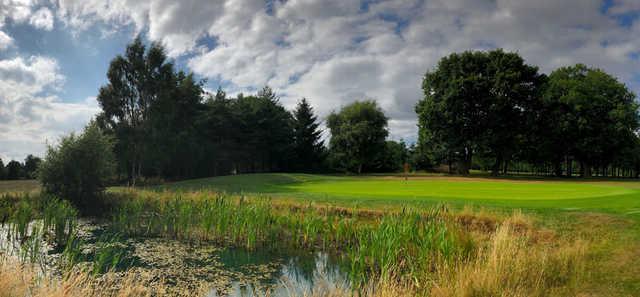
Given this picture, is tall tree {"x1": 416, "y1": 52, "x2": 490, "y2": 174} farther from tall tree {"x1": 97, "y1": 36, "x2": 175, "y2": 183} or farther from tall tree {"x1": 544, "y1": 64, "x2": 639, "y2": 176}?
tall tree {"x1": 97, "y1": 36, "x2": 175, "y2": 183}

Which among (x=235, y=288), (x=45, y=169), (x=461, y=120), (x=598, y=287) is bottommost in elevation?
(x=235, y=288)

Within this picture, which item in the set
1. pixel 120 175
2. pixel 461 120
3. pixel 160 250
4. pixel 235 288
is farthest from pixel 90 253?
pixel 461 120

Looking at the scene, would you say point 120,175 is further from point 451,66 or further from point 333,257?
point 451,66

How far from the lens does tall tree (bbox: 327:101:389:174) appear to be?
57.0 m

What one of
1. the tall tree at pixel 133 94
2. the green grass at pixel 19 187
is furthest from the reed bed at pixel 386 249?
the tall tree at pixel 133 94

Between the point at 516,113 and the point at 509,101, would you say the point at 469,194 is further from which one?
the point at 516,113

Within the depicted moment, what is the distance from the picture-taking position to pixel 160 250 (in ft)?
33.9

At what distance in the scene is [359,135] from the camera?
56.5 m

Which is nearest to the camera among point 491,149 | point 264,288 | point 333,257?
point 264,288

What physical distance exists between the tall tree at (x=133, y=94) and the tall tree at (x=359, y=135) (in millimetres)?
28861

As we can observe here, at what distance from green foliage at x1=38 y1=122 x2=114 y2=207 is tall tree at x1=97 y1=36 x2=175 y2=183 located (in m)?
16.9

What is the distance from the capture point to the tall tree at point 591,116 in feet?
141

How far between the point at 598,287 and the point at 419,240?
10.3ft

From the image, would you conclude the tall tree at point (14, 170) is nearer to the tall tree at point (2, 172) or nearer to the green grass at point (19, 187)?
the tall tree at point (2, 172)
